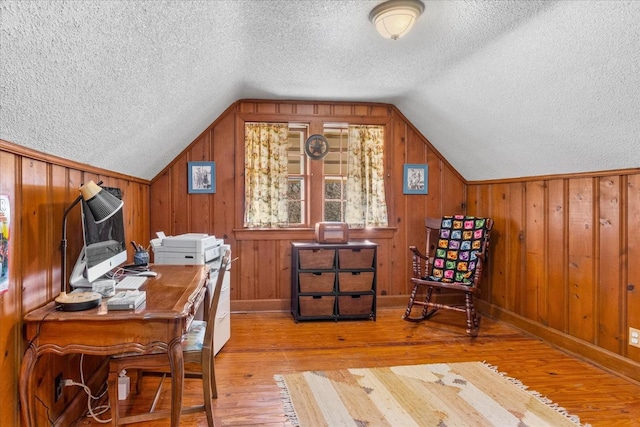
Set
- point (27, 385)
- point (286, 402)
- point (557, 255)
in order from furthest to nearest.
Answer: point (557, 255), point (286, 402), point (27, 385)

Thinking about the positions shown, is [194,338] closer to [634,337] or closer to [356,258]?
[356,258]

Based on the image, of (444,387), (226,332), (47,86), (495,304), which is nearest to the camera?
(47,86)

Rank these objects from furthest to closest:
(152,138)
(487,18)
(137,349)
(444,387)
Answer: (152,138)
(444,387)
(487,18)
(137,349)

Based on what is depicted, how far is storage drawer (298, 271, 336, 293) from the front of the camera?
384 cm

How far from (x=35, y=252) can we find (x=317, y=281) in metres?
2.49

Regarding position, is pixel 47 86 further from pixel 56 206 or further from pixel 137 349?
pixel 137 349

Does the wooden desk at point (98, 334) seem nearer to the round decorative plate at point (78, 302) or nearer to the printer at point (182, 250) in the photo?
the round decorative plate at point (78, 302)

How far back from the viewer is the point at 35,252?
1773 millimetres

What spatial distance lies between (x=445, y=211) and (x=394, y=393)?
8.34ft

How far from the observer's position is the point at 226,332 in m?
3.23

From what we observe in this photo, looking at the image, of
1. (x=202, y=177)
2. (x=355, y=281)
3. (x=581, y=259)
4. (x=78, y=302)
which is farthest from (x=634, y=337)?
(x=202, y=177)

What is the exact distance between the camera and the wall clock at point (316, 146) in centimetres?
420

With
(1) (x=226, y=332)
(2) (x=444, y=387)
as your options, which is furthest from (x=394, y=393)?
(1) (x=226, y=332)

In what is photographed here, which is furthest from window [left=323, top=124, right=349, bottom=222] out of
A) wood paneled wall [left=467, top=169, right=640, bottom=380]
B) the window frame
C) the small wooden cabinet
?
wood paneled wall [left=467, top=169, right=640, bottom=380]
